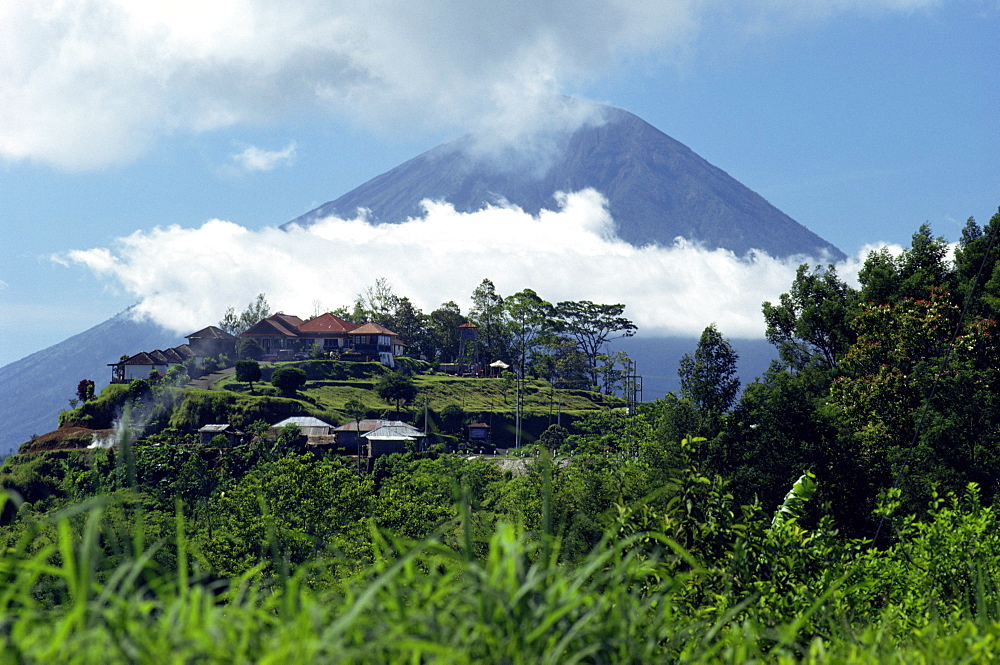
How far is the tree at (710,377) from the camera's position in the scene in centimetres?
3153

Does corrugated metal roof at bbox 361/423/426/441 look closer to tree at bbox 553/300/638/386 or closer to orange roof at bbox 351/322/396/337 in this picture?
orange roof at bbox 351/322/396/337

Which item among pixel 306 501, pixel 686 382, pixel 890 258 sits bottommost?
→ pixel 306 501

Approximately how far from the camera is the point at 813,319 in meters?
36.2

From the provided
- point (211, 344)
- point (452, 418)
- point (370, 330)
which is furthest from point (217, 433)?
point (211, 344)

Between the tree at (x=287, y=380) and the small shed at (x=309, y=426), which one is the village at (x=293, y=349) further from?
the tree at (x=287, y=380)

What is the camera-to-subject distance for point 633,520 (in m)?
5.45

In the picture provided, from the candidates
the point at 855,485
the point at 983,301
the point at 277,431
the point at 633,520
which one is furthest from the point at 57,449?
the point at 633,520

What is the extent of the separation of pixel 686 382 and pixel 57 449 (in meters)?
47.7

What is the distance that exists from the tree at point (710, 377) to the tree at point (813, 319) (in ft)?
17.6

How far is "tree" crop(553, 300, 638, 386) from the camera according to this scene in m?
113

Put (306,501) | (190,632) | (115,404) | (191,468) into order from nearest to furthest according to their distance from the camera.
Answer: (190,632)
(306,501)
(191,468)
(115,404)

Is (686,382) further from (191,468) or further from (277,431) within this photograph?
(277,431)

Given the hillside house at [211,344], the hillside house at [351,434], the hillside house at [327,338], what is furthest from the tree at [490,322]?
the hillside house at [351,434]

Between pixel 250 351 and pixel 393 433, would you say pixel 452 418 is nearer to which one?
pixel 393 433
